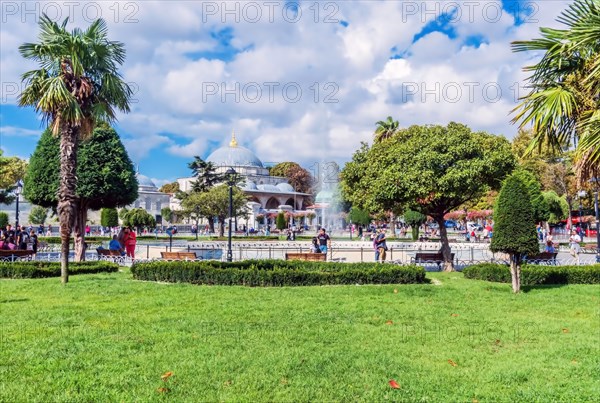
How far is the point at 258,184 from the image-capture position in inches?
3278

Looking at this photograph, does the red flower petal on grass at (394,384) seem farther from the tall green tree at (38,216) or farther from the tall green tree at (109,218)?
the tall green tree at (38,216)

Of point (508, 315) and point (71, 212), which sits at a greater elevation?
point (71, 212)

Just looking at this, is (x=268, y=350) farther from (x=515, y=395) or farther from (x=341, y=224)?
(x=341, y=224)

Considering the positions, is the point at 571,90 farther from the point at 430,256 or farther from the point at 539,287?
the point at 430,256

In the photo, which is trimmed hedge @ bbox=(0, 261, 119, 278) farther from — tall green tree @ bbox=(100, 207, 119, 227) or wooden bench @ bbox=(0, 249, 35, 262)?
tall green tree @ bbox=(100, 207, 119, 227)

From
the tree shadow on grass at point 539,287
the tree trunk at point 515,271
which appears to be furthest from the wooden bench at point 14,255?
the tree shadow on grass at point 539,287

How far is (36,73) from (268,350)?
35.9 ft

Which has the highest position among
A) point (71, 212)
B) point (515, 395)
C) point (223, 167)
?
point (223, 167)

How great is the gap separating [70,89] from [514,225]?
38.0ft

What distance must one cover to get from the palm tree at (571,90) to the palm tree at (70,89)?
10.1 meters

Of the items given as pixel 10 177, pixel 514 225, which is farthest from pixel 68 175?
pixel 10 177

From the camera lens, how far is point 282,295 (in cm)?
994

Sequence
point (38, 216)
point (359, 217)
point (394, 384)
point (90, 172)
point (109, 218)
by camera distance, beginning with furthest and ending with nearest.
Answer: point (38, 216) < point (359, 217) < point (109, 218) < point (90, 172) < point (394, 384)

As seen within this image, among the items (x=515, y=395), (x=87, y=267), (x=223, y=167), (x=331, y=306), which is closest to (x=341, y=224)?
(x=223, y=167)
